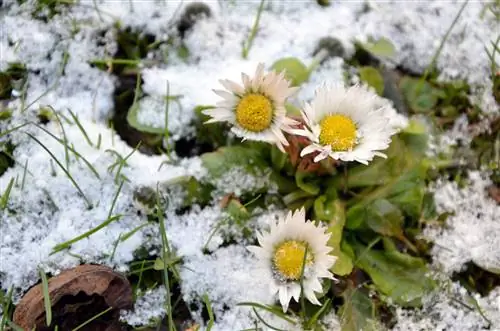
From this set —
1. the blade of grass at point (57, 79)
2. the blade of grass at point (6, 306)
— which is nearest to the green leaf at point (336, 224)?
the blade of grass at point (6, 306)

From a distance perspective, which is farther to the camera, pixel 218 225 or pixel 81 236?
pixel 218 225

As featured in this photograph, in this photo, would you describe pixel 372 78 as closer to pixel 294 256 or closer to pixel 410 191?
pixel 410 191

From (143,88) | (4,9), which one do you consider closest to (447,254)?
(143,88)

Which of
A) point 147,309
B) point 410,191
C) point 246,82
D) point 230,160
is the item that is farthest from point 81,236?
point 410,191

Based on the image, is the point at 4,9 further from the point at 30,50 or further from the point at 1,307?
the point at 1,307

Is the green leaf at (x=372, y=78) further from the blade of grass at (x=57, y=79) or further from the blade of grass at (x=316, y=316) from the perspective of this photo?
the blade of grass at (x=57, y=79)
